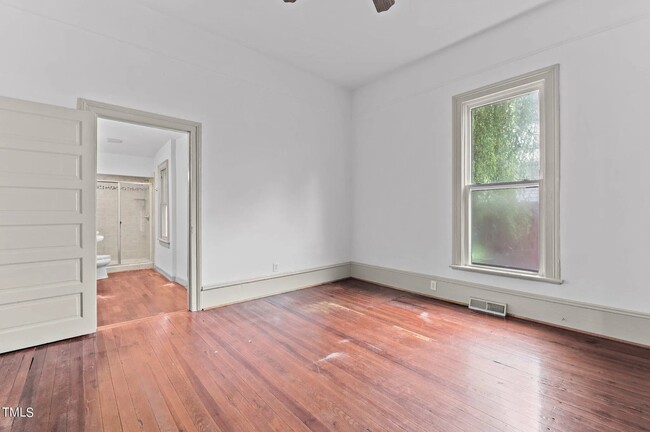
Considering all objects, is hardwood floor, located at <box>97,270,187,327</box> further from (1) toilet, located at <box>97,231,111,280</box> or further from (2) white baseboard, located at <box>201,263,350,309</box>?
(2) white baseboard, located at <box>201,263,350,309</box>

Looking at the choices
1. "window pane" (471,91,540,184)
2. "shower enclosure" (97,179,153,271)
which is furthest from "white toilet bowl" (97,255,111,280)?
"window pane" (471,91,540,184)

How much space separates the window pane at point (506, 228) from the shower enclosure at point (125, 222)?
6.14 meters

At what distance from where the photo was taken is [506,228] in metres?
3.55

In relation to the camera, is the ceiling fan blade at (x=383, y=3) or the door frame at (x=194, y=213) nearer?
the ceiling fan blade at (x=383, y=3)

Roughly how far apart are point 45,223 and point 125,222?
4578 mm

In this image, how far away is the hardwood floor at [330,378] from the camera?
1.73 meters

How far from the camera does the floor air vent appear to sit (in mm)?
3449

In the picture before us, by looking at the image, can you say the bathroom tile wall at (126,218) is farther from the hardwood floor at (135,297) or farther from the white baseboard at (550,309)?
the white baseboard at (550,309)

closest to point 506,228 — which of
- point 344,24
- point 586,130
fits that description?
point 586,130

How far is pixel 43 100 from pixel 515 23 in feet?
15.4

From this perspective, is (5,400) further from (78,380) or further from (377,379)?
(377,379)

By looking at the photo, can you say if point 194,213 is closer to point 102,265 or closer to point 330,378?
point 330,378

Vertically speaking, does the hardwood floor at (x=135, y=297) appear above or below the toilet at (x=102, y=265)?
below

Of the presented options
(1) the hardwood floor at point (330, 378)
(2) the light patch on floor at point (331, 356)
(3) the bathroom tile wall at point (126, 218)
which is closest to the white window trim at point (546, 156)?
(1) the hardwood floor at point (330, 378)
